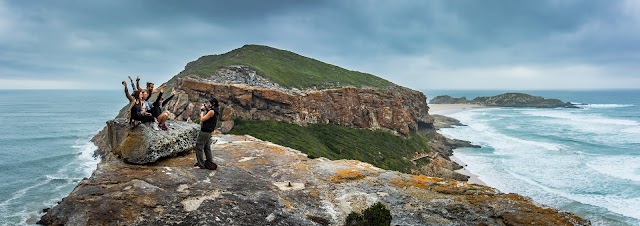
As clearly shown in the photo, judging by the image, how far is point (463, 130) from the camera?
119 meters

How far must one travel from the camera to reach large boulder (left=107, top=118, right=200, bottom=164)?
1434 cm

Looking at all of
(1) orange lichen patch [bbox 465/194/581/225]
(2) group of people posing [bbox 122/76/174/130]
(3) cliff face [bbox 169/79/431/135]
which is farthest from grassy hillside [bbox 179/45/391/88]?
(1) orange lichen patch [bbox 465/194/581/225]

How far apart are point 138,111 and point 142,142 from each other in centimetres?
126

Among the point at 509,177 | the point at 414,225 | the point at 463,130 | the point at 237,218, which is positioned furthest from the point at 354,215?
the point at 463,130

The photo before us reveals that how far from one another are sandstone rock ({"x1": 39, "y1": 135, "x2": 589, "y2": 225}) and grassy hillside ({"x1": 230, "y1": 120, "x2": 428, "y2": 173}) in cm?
4059

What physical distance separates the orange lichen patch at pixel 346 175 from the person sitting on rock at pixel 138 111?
26.2 ft

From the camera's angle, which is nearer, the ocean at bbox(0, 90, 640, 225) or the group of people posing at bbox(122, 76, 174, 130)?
the group of people posing at bbox(122, 76, 174, 130)

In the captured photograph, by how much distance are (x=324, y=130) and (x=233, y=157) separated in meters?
55.1

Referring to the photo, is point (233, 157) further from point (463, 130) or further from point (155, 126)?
point (463, 130)

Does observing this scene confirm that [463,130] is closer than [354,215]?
No

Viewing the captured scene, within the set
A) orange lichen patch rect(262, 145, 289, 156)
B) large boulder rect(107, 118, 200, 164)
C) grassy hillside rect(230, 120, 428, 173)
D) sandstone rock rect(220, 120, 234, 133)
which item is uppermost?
large boulder rect(107, 118, 200, 164)

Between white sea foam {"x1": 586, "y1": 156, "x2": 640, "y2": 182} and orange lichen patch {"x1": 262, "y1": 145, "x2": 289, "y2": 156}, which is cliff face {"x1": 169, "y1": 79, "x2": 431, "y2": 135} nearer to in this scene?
white sea foam {"x1": 586, "y1": 156, "x2": 640, "y2": 182}

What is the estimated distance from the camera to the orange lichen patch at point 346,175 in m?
15.6

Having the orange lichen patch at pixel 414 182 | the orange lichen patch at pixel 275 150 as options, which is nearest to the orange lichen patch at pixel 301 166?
the orange lichen patch at pixel 275 150
